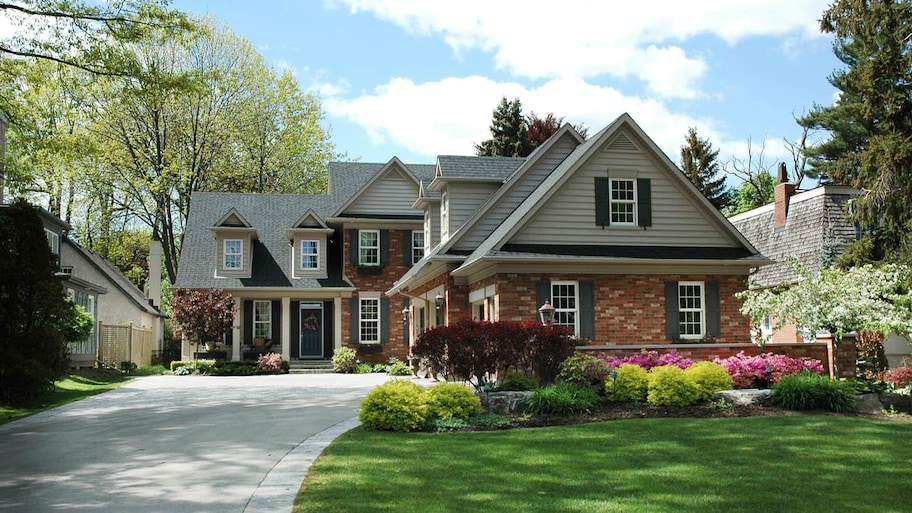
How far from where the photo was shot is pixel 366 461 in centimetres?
992

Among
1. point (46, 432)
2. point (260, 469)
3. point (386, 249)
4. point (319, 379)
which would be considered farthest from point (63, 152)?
point (386, 249)

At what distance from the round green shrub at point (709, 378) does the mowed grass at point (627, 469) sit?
1.84 metres

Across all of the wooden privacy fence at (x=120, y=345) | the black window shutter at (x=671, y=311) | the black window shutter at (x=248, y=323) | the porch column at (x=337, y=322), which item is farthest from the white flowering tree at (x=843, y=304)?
the wooden privacy fence at (x=120, y=345)

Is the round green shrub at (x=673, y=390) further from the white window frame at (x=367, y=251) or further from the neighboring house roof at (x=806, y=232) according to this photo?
the white window frame at (x=367, y=251)

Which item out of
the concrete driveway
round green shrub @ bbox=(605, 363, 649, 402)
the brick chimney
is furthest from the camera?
the brick chimney

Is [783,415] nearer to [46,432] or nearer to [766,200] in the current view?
[46,432]

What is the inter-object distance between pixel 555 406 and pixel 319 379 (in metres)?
15.2

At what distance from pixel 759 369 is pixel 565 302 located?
634 cm

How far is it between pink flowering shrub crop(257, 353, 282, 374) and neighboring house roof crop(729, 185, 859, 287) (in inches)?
700

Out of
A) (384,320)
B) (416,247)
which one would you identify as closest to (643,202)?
(416,247)

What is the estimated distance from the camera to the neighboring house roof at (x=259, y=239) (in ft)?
114

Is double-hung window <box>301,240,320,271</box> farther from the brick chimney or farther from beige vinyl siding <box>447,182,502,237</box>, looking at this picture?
the brick chimney

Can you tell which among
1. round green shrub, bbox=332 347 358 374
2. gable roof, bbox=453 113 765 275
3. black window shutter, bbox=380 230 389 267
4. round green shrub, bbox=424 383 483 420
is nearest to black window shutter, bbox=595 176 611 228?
gable roof, bbox=453 113 765 275

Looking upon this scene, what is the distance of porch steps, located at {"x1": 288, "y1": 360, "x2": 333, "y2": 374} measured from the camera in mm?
33237
